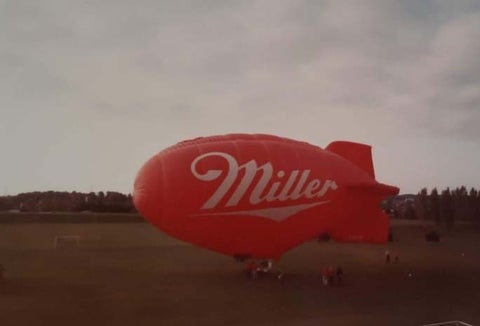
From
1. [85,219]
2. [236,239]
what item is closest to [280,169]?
[236,239]

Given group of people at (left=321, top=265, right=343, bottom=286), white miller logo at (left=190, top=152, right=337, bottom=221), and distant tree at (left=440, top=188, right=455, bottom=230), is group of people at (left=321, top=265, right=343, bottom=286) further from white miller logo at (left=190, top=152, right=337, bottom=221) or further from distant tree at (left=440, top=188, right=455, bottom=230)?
distant tree at (left=440, top=188, right=455, bottom=230)

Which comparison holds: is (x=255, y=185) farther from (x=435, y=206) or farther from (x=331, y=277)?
(x=435, y=206)

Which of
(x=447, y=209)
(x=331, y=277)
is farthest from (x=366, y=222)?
(x=447, y=209)

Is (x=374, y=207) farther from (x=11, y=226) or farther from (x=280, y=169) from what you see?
(x=11, y=226)

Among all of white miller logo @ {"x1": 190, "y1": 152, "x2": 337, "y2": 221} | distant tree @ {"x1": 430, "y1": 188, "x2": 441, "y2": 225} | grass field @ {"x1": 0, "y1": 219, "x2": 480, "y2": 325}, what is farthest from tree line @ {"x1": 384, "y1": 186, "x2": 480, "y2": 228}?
white miller logo @ {"x1": 190, "y1": 152, "x2": 337, "y2": 221}

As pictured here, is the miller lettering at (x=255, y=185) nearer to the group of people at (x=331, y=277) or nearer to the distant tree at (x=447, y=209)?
the group of people at (x=331, y=277)

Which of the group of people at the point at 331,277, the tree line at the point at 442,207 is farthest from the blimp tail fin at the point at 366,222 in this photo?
the tree line at the point at 442,207
